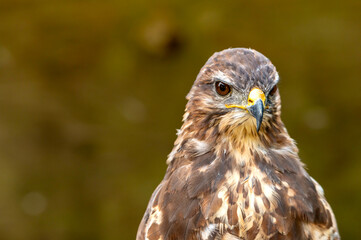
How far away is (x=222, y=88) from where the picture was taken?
Answer: 2691 mm

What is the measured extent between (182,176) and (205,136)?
A: 21 cm

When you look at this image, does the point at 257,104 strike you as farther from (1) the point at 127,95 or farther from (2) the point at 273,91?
(1) the point at 127,95

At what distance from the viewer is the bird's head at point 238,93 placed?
8.58ft

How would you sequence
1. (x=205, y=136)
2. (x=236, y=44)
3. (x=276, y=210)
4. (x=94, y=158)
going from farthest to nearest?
(x=94, y=158)
(x=236, y=44)
(x=205, y=136)
(x=276, y=210)

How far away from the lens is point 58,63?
16.3ft

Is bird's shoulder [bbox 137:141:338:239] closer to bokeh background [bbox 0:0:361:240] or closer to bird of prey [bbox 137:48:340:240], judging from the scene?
bird of prey [bbox 137:48:340:240]

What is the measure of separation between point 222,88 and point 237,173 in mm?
363

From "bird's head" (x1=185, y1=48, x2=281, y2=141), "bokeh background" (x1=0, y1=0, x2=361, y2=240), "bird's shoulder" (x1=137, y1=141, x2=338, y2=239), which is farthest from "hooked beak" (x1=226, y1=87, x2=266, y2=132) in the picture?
"bokeh background" (x1=0, y1=0, x2=361, y2=240)

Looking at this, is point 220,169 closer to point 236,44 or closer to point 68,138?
point 236,44

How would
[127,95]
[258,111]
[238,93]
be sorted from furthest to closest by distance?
[127,95], [238,93], [258,111]

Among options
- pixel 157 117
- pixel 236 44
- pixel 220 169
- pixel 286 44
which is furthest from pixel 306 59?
pixel 220 169

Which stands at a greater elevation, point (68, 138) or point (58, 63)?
point (58, 63)

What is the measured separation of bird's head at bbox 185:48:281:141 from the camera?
8.58 feet

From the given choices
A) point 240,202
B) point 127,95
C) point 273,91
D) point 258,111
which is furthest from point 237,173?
point 127,95
